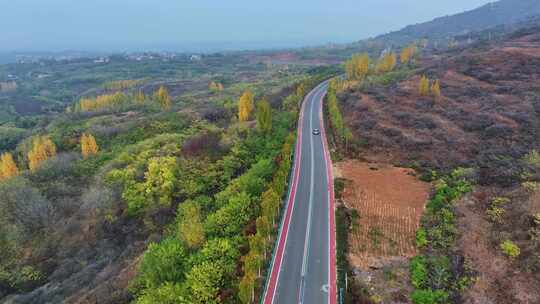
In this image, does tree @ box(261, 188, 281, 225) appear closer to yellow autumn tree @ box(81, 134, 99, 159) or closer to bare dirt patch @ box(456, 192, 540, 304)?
bare dirt patch @ box(456, 192, 540, 304)

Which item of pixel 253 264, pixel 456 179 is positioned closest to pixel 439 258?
pixel 253 264

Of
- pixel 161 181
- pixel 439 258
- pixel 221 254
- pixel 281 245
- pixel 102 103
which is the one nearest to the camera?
pixel 439 258

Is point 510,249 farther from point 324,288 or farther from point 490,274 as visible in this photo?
point 324,288

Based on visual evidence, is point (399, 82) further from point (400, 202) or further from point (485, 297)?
point (485, 297)

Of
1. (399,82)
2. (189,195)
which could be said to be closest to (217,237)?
(189,195)

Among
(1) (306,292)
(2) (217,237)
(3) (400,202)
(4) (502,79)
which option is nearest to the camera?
(1) (306,292)

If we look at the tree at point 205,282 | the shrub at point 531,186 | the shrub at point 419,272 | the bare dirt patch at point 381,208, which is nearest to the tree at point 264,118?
the bare dirt patch at point 381,208

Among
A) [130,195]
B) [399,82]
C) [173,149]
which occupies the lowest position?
[130,195]
